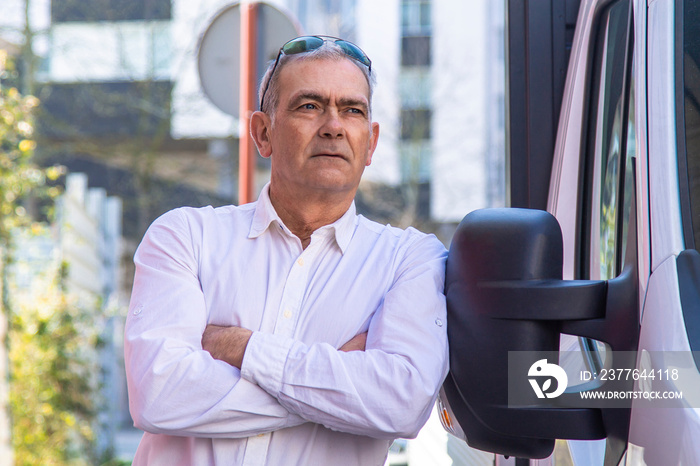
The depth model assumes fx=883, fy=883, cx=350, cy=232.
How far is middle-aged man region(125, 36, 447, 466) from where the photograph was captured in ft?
6.66

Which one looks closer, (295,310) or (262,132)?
(295,310)

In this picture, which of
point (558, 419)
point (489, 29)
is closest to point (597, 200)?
point (558, 419)

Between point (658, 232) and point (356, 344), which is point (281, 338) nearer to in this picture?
point (356, 344)

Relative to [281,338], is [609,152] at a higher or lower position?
higher

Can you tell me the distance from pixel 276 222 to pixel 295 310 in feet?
0.96

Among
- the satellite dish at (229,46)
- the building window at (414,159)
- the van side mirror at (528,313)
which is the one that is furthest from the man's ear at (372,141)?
the building window at (414,159)

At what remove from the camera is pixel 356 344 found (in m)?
2.21

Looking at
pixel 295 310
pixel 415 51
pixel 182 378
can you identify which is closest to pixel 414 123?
pixel 415 51

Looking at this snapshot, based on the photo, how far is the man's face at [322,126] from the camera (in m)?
2.37

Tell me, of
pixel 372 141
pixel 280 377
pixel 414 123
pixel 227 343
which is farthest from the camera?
pixel 414 123

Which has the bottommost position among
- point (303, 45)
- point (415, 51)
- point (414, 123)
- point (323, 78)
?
point (323, 78)

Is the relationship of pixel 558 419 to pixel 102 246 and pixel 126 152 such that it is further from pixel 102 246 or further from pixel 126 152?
pixel 126 152

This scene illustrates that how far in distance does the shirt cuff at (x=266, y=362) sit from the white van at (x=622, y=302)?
1.30ft

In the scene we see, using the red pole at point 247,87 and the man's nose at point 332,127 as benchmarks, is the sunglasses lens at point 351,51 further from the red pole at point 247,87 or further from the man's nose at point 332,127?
the red pole at point 247,87
